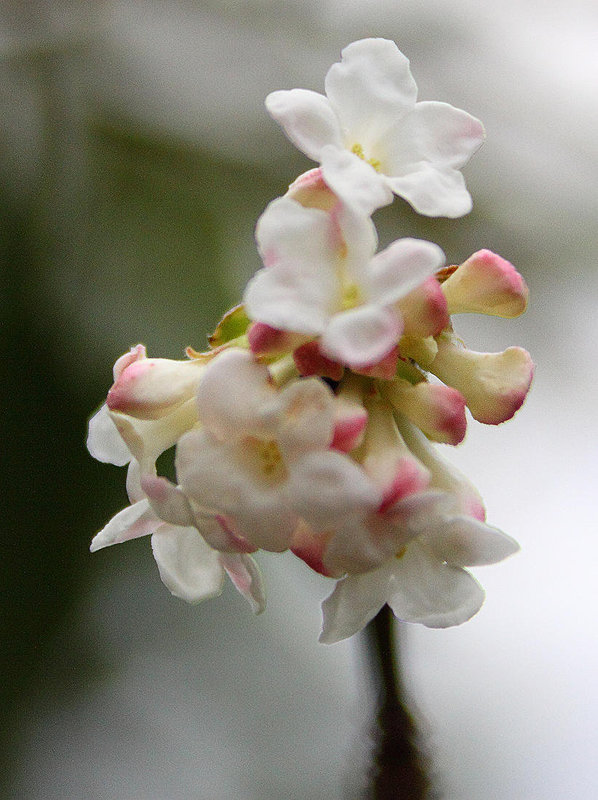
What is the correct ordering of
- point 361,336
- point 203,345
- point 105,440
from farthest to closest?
point 203,345 → point 105,440 → point 361,336

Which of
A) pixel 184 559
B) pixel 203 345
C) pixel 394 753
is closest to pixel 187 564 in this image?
pixel 184 559

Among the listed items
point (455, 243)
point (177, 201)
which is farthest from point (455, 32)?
point (177, 201)

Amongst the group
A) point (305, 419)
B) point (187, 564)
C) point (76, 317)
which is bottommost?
point (76, 317)

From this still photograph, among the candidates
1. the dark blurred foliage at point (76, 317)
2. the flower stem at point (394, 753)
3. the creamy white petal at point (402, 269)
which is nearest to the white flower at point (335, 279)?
the creamy white petal at point (402, 269)

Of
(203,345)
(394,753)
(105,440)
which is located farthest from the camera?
(203,345)

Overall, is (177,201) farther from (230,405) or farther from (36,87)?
(230,405)

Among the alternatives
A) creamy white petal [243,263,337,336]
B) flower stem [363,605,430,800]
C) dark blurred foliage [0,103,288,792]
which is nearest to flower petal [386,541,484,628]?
creamy white petal [243,263,337,336]

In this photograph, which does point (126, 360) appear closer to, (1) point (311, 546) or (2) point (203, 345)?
(1) point (311, 546)

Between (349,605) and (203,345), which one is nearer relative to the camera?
(349,605)

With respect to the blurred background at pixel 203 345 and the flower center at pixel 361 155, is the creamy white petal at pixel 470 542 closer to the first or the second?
the flower center at pixel 361 155
